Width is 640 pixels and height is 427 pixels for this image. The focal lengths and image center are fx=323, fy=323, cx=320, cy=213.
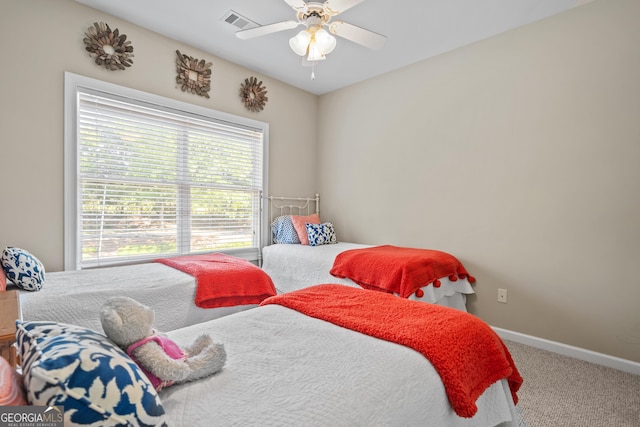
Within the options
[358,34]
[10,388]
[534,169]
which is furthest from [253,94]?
[10,388]

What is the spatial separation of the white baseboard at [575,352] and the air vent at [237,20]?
343 cm

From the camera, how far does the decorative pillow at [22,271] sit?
6.16 ft

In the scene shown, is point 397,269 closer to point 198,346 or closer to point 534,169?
point 534,169

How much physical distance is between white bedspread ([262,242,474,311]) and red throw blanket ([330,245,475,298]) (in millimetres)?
75

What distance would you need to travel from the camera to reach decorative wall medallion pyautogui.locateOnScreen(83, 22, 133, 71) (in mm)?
2574

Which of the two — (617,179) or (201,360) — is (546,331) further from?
(201,360)

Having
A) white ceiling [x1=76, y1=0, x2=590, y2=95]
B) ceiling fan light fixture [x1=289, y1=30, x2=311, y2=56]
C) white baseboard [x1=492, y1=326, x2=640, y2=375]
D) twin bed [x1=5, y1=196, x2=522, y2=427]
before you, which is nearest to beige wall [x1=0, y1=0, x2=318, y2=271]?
white ceiling [x1=76, y1=0, x2=590, y2=95]

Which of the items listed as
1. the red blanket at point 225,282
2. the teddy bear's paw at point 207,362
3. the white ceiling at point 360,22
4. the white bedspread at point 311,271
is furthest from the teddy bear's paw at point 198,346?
the white ceiling at point 360,22

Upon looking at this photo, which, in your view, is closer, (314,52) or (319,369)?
(319,369)

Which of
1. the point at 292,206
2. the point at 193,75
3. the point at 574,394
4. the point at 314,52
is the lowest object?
the point at 574,394

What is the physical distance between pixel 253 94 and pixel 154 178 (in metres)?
1.45

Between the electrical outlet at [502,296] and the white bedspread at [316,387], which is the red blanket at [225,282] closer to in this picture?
the white bedspread at [316,387]

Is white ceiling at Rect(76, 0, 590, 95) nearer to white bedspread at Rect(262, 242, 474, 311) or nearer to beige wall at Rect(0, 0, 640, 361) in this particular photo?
beige wall at Rect(0, 0, 640, 361)

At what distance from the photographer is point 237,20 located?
269cm
